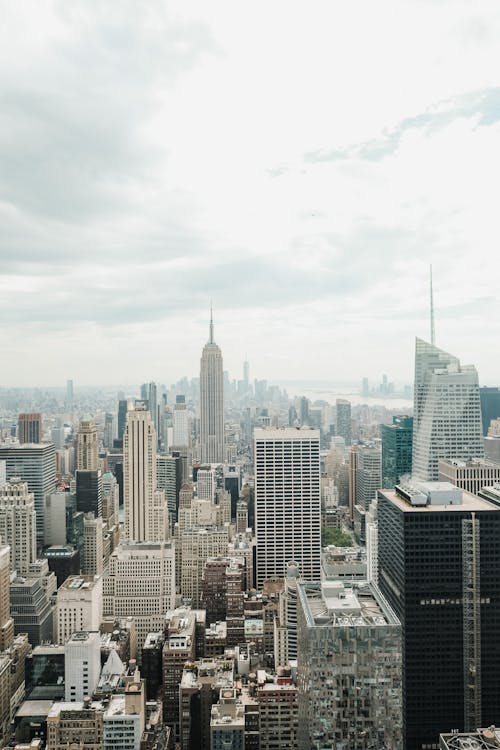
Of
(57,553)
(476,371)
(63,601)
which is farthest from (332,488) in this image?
(63,601)

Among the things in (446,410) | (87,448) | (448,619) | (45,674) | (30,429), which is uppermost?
(446,410)

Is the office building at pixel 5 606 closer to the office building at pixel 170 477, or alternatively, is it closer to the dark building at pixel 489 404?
the office building at pixel 170 477

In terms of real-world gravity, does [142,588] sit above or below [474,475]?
below

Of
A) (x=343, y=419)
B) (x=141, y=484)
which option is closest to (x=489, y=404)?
(x=343, y=419)

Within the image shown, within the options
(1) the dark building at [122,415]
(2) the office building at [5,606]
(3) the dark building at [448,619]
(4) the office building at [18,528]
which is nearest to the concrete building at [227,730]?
(3) the dark building at [448,619]

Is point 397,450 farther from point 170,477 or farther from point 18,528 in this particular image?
point 18,528

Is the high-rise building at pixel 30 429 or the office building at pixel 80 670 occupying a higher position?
the high-rise building at pixel 30 429
